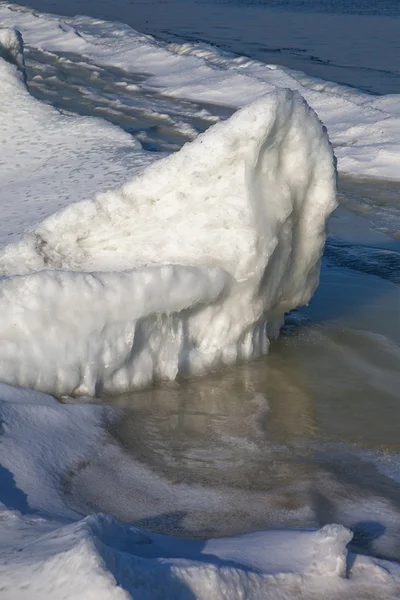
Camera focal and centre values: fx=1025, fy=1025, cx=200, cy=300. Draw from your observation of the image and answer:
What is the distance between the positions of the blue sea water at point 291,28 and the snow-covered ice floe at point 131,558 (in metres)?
11.1

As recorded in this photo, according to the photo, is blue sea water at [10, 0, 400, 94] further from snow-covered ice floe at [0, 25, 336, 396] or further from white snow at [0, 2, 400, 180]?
snow-covered ice floe at [0, 25, 336, 396]

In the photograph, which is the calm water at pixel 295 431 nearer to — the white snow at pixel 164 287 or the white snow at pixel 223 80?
the white snow at pixel 164 287

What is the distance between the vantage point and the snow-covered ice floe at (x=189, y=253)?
4207 millimetres

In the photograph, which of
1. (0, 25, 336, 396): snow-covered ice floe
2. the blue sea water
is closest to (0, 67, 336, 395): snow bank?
(0, 25, 336, 396): snow-covered ice floe

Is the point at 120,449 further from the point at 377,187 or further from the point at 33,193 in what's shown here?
the point at 377,187

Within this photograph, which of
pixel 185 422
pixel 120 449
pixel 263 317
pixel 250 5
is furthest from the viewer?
pixel 250 5

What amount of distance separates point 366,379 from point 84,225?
1.49 meters

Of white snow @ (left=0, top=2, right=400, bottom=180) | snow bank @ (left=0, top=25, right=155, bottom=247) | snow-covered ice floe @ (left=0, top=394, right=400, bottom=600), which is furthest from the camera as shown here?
white snow @ (left=0, top=2, right=400, bottom=180)

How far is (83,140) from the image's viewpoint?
24.7 feet

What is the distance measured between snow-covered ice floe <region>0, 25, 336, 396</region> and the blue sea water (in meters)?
9.26

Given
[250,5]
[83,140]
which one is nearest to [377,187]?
[83,140]

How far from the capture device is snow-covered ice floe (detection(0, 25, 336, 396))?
421 cm

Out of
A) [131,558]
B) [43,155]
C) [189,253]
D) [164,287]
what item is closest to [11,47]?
[43,155]

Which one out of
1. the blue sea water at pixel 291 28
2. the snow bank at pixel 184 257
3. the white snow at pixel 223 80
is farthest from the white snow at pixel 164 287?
the blue sea water at pixel 291 28
